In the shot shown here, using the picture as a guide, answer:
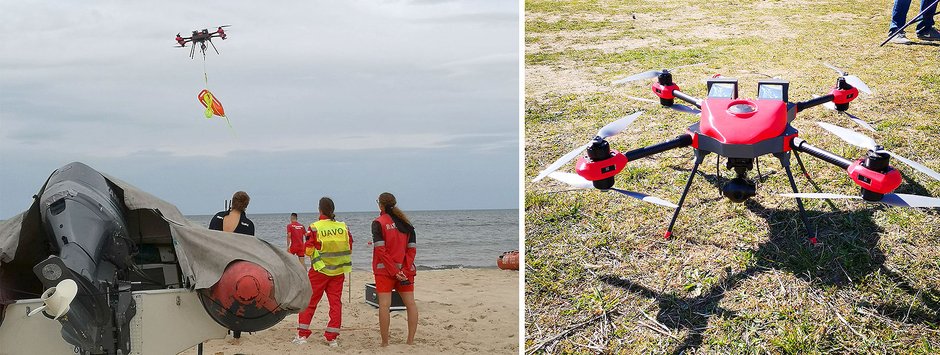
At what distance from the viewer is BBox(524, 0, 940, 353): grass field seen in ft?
12.1

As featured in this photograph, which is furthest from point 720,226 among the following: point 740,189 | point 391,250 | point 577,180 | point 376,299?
point 376,299

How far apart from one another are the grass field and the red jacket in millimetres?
1121

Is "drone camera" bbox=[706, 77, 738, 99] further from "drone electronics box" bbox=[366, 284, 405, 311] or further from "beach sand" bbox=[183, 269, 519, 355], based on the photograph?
"drone electronics box" bbox=[366, 284, 405, 311]

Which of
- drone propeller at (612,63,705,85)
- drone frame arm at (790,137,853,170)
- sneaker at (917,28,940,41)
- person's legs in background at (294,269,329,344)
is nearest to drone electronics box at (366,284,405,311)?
person's legs in background at (294,269,329,344)

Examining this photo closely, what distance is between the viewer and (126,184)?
3.94m

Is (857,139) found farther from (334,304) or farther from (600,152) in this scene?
(334,304)

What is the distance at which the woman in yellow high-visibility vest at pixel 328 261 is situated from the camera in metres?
5.61

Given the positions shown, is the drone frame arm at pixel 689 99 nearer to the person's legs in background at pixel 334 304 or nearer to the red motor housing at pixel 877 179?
the red motor housing at pixel 877 179

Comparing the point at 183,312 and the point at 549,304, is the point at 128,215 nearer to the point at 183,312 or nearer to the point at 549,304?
the point at 183,312

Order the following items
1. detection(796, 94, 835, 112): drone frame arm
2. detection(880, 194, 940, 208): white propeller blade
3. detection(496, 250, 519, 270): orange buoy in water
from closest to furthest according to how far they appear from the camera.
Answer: detection(880, 194, 940, 208): white propeller blade → detection(796, 94, 835, 112): drone frame arm → detection(496, 250, 519, 270): orange buoy in water

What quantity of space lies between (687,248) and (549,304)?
756 millimetres

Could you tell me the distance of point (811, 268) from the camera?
3.81 m

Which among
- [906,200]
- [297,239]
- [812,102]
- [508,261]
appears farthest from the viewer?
[508,261]

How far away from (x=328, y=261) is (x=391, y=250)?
58cm
